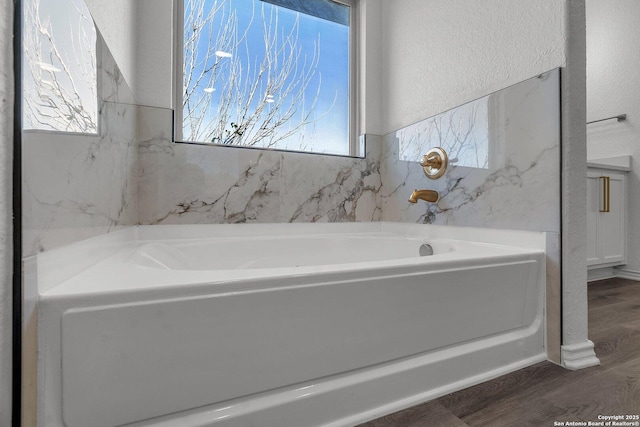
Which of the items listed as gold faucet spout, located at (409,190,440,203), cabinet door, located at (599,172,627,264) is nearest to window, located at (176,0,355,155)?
gold faucet spout, located at (409,190,440,203)

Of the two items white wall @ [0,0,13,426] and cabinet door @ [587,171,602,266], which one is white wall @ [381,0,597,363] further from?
white wall @ [0,0,13,426]

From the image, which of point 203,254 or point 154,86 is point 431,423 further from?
point 154,86

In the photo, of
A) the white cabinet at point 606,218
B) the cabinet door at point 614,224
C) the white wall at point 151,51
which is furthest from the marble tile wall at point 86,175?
the cabinet door at point 614,224

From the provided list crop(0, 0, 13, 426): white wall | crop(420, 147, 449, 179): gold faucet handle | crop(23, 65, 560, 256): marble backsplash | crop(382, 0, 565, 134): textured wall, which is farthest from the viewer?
crop(420, 147, 449, 179): gold faucet handle

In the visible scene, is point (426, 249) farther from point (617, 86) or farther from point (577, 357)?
point (617, 86)

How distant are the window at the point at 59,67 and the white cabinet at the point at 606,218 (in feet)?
9.29

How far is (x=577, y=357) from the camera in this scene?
3.65 feet

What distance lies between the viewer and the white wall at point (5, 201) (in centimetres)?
51

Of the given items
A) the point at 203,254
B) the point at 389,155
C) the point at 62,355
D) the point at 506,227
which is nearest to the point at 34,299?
the point at 62,355

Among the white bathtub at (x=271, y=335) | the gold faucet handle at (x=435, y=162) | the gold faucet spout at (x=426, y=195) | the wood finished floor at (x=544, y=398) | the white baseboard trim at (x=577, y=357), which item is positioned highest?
the gold faucet handle at (x=435, y=162)

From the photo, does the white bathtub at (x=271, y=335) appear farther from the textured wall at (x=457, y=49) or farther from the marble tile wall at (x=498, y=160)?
the textured wall at (x=457, y=49)

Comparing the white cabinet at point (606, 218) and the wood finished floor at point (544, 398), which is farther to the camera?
the white cabinet at point (606, 218)

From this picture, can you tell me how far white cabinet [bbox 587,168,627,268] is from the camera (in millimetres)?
2184

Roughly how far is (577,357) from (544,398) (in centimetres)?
32
